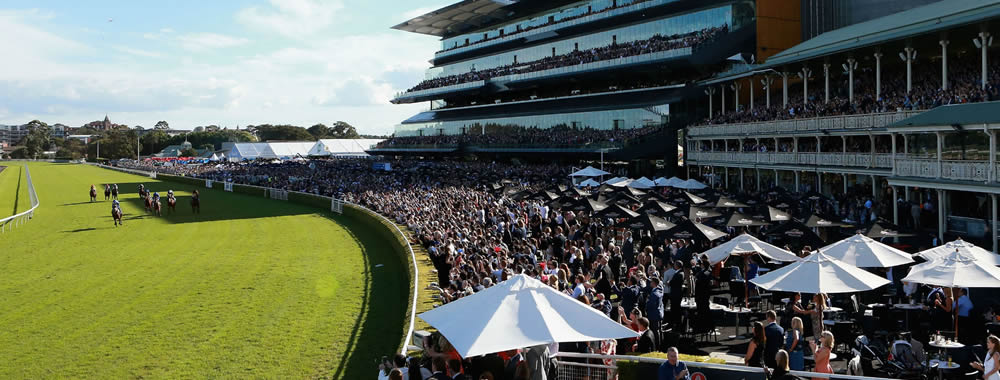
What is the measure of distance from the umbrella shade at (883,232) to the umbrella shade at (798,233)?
3.10 ft

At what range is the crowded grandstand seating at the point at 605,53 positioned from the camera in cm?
4953

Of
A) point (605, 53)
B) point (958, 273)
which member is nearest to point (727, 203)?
point (958, 273)

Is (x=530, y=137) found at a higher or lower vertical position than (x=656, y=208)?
higher

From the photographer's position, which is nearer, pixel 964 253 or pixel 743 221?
pixel 964 253

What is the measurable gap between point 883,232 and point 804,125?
56.0 ft

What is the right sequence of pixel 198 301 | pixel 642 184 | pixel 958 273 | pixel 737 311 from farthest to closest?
pixel 642 184, pixel 198 301, pixel 737 311, pixel 958 273

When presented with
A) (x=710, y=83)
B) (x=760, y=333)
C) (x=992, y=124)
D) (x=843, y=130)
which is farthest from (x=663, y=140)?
(x=760, y=333)

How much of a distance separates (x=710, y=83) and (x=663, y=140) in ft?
14.5

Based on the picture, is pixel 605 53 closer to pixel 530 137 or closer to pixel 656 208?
pixel 530 137

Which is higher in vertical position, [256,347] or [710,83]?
[710,83]

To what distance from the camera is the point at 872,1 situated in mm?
44906

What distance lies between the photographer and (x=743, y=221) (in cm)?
1708

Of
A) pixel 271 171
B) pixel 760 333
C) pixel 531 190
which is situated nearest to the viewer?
pixel 760 333

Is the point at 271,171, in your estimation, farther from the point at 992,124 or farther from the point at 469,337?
the point at 469,337
